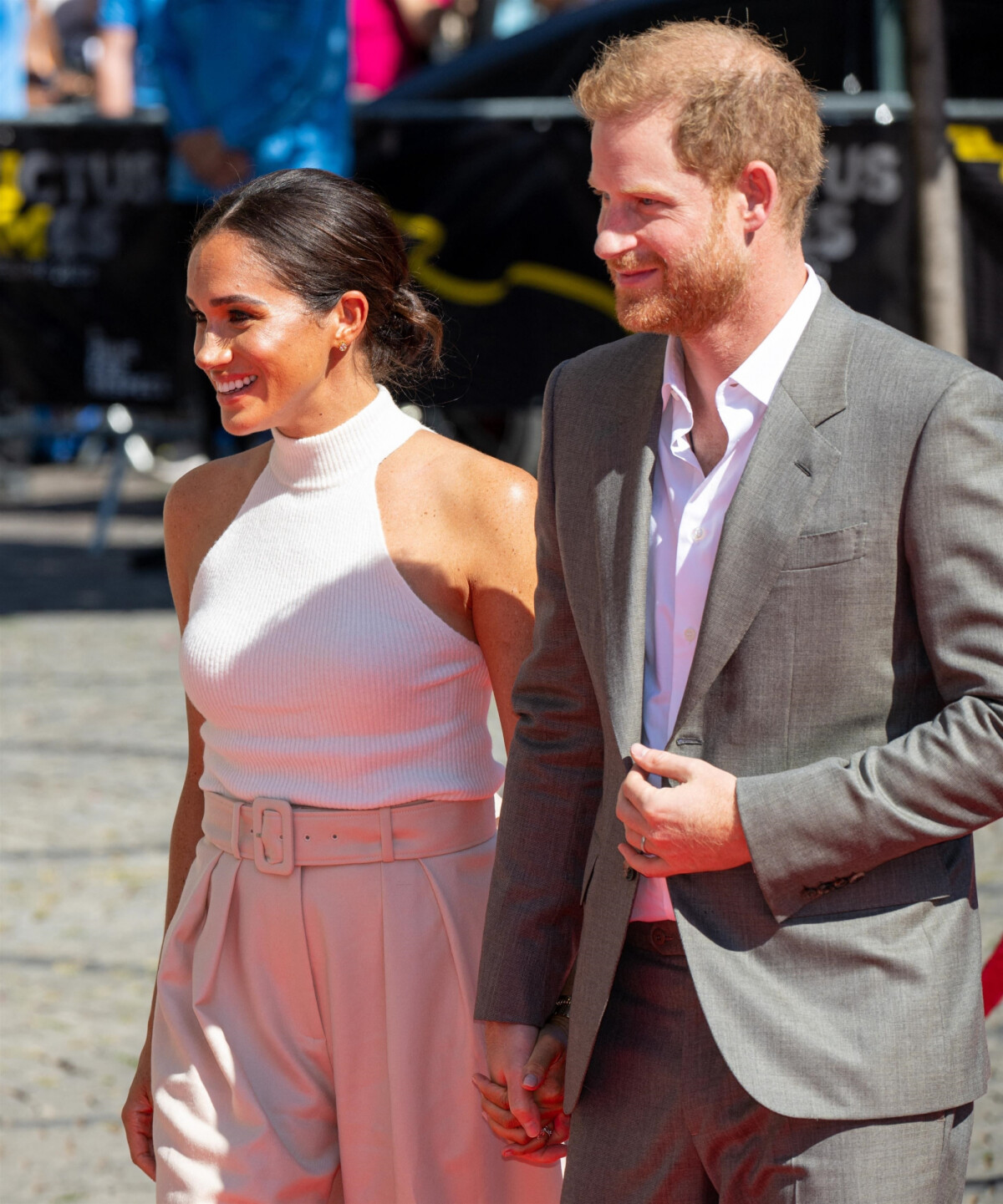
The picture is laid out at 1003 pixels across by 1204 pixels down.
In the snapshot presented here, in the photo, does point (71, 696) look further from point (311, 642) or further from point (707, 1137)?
point (707, 1137)

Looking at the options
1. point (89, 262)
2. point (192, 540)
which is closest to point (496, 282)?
point (89, 262)

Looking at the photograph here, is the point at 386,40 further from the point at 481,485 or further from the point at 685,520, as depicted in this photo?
the point at 685,520

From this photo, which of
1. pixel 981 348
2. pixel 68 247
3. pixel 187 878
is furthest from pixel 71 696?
pixel 187 878

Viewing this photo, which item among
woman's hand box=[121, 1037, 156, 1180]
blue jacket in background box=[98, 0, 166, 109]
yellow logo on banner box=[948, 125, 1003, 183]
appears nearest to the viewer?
woman's hand box=[121, 1037, 156, 1180]

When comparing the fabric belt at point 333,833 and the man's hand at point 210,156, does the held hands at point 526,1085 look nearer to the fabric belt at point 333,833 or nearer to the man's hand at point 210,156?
the fabric belt at point 333,833

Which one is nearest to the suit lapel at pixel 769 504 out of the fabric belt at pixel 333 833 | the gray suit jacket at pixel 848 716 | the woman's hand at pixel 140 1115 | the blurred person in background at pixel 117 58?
the gray suit jacket at pixel 848 716

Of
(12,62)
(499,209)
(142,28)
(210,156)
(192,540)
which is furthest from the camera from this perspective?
(12,62)

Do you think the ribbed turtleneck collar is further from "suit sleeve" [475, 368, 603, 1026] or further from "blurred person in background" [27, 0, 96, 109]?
"blurred person in background" [27, 0, 96, 109]

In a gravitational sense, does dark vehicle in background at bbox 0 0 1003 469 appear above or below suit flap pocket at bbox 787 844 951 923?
above

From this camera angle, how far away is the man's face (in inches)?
78.0

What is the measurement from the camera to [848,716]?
77.5 inches

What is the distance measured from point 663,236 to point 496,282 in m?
6.85

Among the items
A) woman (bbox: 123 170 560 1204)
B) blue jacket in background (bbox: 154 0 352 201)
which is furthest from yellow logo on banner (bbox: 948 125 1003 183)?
woman (bbox: 123 170 560 1204)

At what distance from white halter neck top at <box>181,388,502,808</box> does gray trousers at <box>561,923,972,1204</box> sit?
533 millimetres
